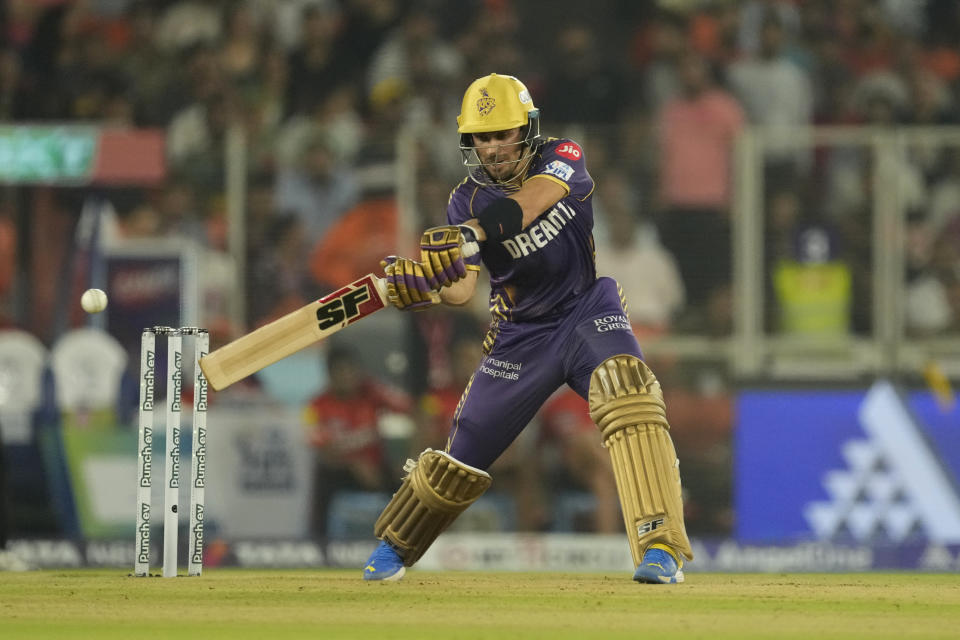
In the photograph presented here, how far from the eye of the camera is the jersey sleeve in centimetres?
700

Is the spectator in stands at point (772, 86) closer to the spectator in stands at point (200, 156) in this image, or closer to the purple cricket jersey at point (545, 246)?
the spectator in stands at point (200, 156)

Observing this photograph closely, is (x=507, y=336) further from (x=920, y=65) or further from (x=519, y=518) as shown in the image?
(x=920, y=65)

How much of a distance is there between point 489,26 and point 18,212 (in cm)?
426

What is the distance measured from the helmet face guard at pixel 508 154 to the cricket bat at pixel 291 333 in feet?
2.35

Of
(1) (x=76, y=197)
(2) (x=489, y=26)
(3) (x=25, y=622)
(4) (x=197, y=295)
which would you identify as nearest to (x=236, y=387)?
(4) (x=197, y=295)

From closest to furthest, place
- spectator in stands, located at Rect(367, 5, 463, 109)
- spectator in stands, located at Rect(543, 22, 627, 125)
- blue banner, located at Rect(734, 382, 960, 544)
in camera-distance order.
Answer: blue banner, located at Rect(734, 382, 960, 544) → spectator in stands, located at Rect(543, 22, 627, 125) → spectator in stands, located at Rect(367, 5, 463, 109)

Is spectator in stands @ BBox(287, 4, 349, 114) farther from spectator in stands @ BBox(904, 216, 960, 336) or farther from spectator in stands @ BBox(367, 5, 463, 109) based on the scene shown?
spectator in stands @ BBox(904, 216, 960, 336)

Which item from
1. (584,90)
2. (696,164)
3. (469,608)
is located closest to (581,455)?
(696,164)

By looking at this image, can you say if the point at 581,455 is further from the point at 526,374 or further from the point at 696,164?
the point at 526,374

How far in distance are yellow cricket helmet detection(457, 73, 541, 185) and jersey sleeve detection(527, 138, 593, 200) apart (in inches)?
3.0

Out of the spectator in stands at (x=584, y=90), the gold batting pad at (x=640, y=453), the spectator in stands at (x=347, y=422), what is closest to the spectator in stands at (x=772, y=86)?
the spectator in stands at (x=584, y=90)

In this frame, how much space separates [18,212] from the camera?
11.6 m

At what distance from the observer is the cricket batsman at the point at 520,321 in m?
6.75

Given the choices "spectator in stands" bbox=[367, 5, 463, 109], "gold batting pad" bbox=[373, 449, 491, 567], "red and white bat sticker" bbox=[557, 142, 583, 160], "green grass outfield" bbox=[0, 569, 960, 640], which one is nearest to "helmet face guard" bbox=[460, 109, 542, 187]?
"red and white bat sticker" bbox=[557, 142, 583, 160]
